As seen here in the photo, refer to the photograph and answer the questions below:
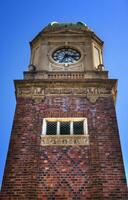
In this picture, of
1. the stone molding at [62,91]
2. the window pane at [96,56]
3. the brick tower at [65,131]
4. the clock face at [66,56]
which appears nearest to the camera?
the brick tower at [65,131]

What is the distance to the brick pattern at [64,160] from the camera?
13.5 meters

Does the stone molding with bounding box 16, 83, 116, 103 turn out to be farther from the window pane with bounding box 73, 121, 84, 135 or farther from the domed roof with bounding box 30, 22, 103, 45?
the domed roof with bounding box 30, 22, 103, 45

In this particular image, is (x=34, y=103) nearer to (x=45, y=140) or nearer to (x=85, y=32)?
(x=45, y=140)

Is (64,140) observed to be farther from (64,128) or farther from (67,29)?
(67,29)

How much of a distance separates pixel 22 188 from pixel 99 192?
2.85 metres

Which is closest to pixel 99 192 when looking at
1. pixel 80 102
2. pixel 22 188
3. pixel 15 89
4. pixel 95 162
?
pixel 95 162

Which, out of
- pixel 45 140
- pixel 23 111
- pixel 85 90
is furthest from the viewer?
pixel 85 90

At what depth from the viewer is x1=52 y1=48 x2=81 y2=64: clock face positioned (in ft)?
68.0

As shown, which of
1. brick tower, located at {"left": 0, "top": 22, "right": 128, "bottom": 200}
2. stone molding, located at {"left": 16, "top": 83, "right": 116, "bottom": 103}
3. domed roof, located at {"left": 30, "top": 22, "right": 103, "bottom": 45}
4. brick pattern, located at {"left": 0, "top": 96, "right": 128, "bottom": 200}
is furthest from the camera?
domed roof, located at {"left": 30, "top": 22, "right": 103, "bottom": 45}

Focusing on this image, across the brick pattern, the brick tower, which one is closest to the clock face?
the brick tower

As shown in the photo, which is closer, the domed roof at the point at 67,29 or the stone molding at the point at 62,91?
the stone molding at the point at 62,91

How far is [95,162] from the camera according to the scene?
47.9 feet

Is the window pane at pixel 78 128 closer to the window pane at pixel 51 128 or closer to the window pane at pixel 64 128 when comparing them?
the window pane at pixel 64 128

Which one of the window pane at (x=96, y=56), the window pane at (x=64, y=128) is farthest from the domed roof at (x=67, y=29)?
the window pane at (x=64, y=128)
